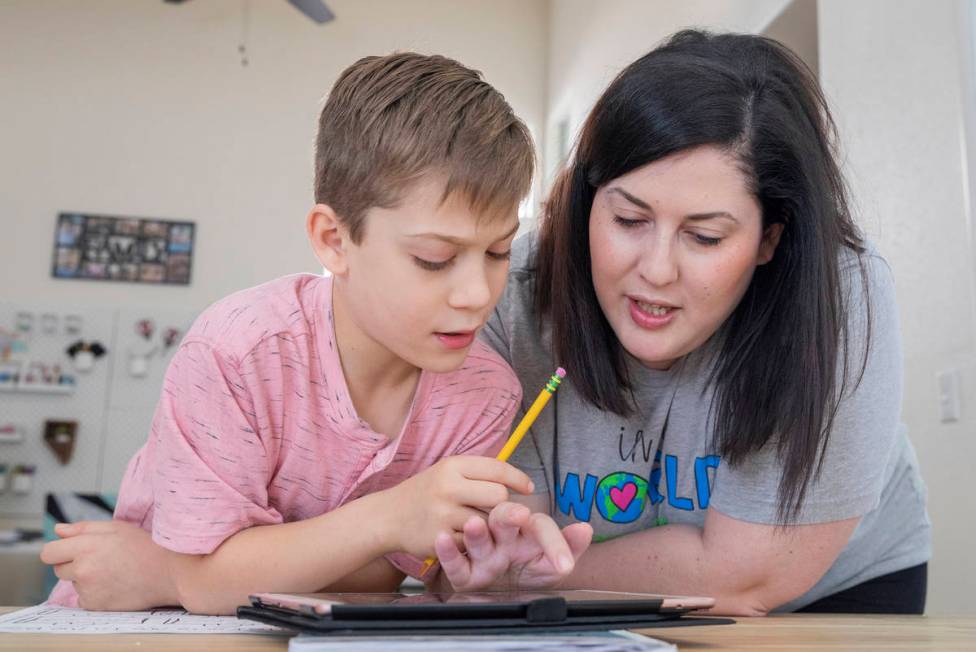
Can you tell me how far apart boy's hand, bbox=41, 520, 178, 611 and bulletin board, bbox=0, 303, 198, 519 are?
365cm

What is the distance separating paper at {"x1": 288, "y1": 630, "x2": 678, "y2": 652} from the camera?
49 centimetres

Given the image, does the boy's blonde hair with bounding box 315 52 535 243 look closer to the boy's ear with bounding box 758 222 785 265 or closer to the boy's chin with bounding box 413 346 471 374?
the boy's chin with bounding box 413 346 471 374

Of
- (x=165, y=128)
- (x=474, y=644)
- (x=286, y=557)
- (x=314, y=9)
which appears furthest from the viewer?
(x=165, y=128)

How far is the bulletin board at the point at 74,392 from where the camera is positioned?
435 cm

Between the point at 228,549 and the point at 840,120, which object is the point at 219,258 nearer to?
the point at 840,120

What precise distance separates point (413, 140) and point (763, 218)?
0.38 m

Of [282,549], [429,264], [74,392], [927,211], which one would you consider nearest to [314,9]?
[74,392]

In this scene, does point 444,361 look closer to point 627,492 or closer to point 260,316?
point 260,316

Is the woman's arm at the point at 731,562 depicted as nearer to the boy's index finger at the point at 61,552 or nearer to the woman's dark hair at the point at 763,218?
the woman's dark hair at the point at 763,218

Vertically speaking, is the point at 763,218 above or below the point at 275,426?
above

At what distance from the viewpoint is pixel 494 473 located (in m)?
0.70

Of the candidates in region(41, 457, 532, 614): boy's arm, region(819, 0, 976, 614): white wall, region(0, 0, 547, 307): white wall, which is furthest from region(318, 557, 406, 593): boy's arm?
region(0, 0, 547, 307): white wall

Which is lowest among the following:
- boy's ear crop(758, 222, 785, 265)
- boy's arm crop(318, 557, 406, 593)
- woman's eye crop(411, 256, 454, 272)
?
boy's arm crop(318, 557, 406, 593)

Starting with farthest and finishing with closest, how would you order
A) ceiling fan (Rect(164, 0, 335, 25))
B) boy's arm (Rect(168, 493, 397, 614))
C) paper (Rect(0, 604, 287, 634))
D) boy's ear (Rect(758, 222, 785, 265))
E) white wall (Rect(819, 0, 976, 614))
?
ceiling fan (Rect(164, 0, 335, 25)) → white wall (Rect(819, 0, 976, 614)) → boy's ear (Rect(758, 222, 785, 265)) → boy's arm (Rect(168, 493, 397, 614)) → paper (Rect(0, 604, 287, 634))
